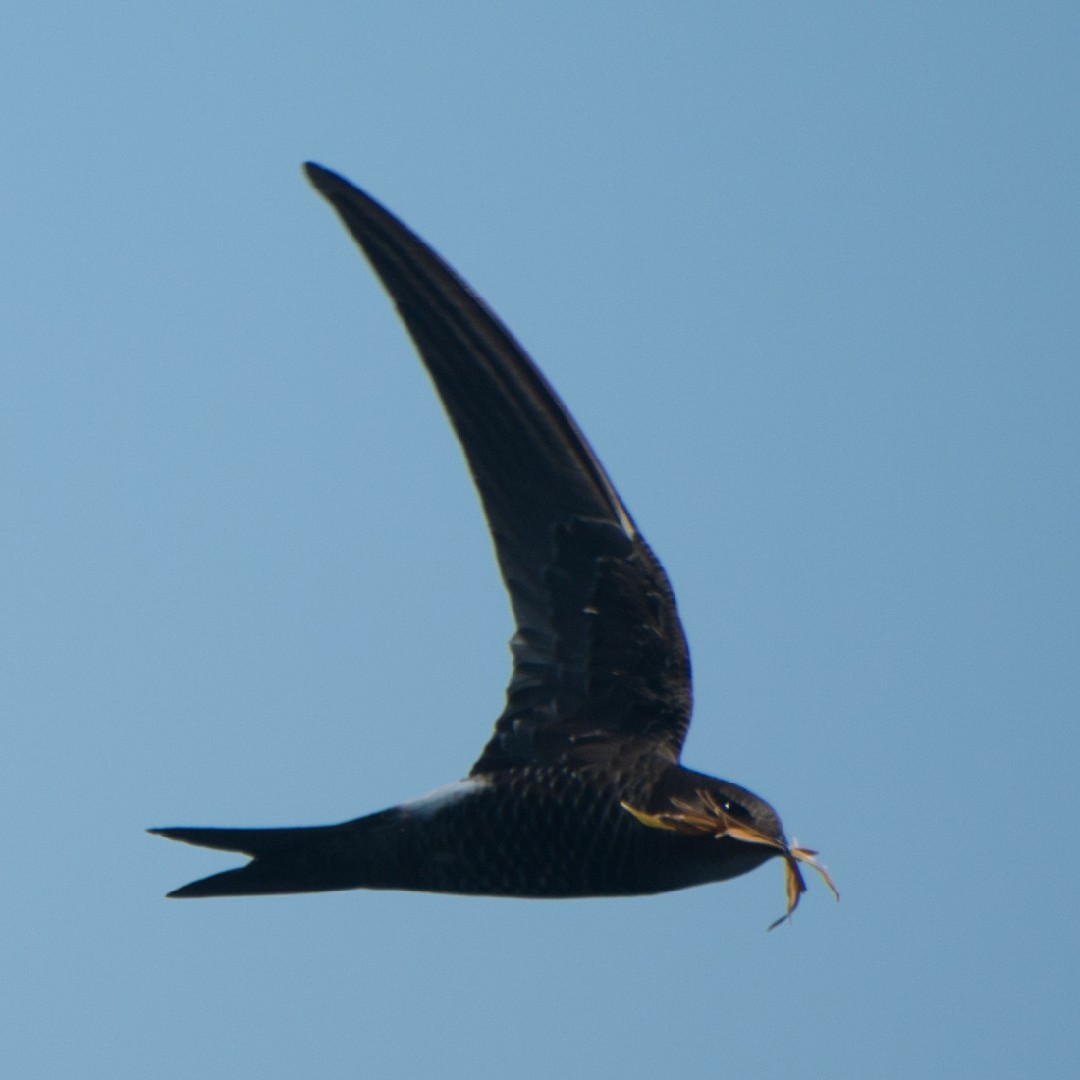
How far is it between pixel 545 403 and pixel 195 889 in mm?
2534

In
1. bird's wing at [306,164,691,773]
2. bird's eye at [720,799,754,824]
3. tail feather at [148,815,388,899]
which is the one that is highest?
Answer: bird's wing at [306,164,691,773]

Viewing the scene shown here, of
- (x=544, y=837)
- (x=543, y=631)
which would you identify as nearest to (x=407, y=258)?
(x=543, y=631)

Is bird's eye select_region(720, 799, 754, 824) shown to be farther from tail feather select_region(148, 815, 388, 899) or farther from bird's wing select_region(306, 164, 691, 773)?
tail feather select_region(148, 815, 388, 899)

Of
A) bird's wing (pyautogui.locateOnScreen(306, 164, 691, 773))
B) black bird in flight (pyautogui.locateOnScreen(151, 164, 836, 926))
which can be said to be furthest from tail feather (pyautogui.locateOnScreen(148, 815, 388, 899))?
bird's wing (pyautogui.locateOnScreen(306, 164, 691, 773))

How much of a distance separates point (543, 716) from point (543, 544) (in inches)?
29.3

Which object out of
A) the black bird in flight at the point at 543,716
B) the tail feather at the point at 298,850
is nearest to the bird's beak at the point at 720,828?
the black bird in flight at the point at 543,716

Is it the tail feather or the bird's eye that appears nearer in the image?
the bird's eye

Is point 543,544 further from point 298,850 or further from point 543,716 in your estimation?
point 298,850

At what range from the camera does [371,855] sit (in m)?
9.27

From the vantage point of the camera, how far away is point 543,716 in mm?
9492

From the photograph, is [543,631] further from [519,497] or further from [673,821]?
[673,821]

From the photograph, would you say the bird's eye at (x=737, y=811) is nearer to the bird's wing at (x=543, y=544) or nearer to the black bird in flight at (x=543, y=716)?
the black bird in flight at (x=543, y=716)

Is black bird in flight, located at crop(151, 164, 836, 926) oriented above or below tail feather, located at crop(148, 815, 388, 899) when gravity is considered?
above

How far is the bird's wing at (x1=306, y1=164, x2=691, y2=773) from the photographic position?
9094 mm
